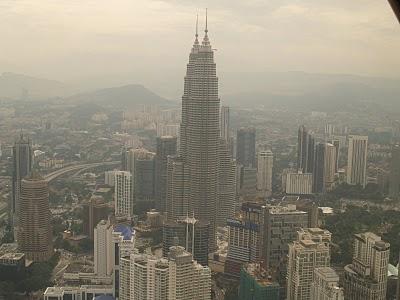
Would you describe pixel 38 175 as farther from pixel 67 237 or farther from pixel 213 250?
pixel 213 250

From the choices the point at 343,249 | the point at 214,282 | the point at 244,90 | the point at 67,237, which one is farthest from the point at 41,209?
the point at 343,249

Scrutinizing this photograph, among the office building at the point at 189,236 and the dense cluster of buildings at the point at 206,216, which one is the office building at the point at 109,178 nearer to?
the dense cluster of buildings at the point at 206,216

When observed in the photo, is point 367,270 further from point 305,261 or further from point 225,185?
point 225,185

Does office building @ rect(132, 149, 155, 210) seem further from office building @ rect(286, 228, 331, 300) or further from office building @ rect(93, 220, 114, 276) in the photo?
office building @ rect(286, 228, 331, 300)

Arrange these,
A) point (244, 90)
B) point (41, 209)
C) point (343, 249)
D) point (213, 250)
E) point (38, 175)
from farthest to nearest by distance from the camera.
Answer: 1. point (244, 90)
2. point (38, 175)
3. point (41, 209)
4. point (213, 250)
5. point (343, 249)

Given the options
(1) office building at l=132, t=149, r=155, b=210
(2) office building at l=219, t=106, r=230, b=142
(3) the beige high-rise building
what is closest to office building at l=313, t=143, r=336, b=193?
(2) office building at l=219, t=106, r=230, b=142

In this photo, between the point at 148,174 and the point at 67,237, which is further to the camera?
the point at 148,174

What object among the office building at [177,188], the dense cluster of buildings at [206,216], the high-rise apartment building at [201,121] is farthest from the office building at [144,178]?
the high-rise apartment building at [201,121]
